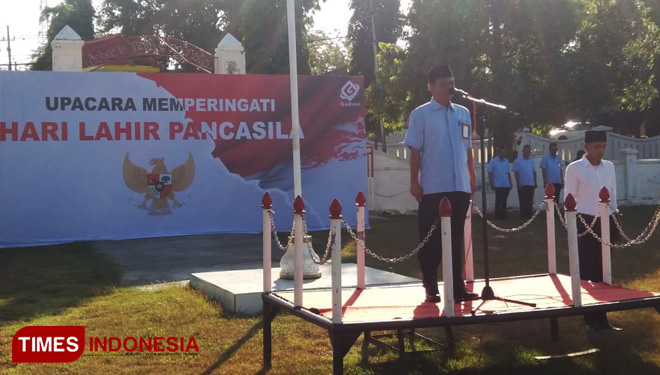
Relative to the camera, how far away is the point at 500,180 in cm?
1967

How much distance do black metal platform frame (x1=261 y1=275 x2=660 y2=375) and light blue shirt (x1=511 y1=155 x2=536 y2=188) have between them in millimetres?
13176

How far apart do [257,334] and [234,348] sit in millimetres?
551

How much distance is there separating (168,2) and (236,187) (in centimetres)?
3082

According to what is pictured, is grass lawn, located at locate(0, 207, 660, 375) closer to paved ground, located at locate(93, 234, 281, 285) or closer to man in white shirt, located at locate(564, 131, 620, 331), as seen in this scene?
man in white shirt, located at locate(564, 131, 620, 331)

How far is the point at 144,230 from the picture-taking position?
17.3 metres

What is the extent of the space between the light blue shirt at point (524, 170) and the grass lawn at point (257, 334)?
22.7 feet

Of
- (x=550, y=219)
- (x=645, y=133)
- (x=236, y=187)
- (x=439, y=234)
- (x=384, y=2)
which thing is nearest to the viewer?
(x=439, y=234)

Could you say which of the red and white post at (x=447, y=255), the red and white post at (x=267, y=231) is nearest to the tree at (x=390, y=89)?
the red and white post at (x=267, y=231)

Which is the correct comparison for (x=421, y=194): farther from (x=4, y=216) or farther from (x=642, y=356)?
(x=4, y=216)

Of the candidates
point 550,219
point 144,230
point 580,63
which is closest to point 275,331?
point 550,219

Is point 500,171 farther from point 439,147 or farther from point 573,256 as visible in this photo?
point 573,256

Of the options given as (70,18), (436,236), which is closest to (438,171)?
(436,236)

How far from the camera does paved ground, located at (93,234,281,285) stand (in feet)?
40.9

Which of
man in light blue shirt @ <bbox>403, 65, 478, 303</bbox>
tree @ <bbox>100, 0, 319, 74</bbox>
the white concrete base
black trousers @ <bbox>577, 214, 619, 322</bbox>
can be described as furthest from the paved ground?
tree @ <bbox>100, 0, 319, 74</bbox>
